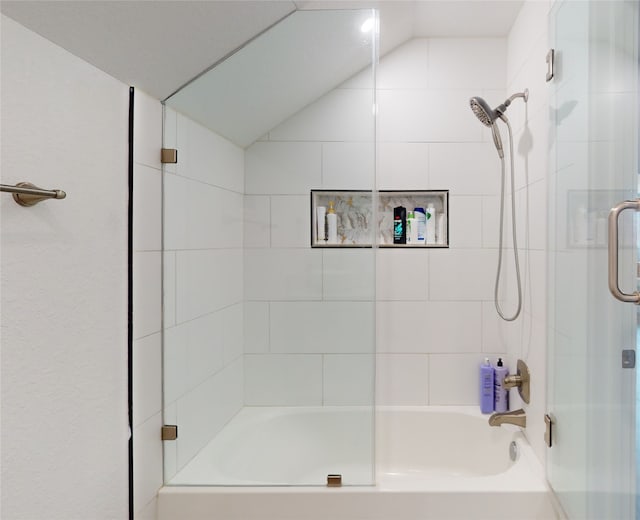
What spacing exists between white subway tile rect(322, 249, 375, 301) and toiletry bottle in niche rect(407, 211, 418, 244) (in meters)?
0.61

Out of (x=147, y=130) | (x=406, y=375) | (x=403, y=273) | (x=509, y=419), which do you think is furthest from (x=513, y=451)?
(x=147, y=130)

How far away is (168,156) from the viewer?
1575 mm

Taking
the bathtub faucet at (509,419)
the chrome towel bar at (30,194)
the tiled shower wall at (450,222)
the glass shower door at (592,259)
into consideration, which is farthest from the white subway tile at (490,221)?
the chrome towel bar at (30,194)

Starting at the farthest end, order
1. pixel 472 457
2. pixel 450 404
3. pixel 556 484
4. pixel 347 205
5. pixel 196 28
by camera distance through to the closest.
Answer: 1. pixel 450 404
2. pixel 472 457
3. pixel 347 205
4. pixel 556 484
5. pixel 196 28

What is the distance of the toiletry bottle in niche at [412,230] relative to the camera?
2160 mm

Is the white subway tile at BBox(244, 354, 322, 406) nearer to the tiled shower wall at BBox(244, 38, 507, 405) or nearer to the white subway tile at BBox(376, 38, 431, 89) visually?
the tiled shower wall at BBox(244, 38, 507, 405)

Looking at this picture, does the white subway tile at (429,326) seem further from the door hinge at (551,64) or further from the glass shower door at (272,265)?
the door hinge at (551,64)

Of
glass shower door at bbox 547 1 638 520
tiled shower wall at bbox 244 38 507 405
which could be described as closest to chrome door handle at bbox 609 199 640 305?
glass shower door at bbox 547 1 638 520

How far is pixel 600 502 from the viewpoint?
1138 mm

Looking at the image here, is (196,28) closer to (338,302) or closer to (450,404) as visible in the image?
(338,302)

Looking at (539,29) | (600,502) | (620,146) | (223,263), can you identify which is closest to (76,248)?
(223,263)

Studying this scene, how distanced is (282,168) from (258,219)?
0.68 ft

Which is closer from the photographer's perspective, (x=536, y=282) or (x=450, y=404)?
(x=536, y=282)

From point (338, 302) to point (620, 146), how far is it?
3.17 ft
